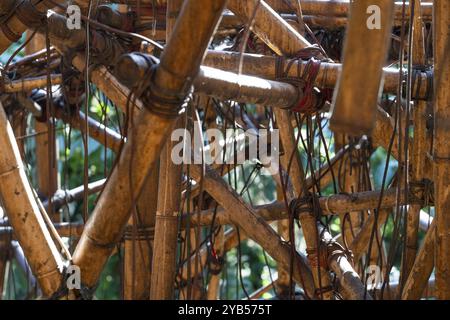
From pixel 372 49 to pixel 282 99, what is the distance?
0.83 meters

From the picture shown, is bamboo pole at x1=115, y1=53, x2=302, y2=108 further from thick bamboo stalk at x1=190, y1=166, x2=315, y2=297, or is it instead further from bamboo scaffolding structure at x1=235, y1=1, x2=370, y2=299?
thick bamboo stalk at x1=190, y1=166, x2=315, y2=297

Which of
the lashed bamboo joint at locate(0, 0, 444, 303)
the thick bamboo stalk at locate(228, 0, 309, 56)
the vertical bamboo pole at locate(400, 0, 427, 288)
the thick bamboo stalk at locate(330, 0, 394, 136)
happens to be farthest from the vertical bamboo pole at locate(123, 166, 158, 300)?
the thick bamboo stalk at locate(330, 0, 394, 136)

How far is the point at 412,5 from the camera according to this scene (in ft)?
8.68

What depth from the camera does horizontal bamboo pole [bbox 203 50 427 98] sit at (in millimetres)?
2736

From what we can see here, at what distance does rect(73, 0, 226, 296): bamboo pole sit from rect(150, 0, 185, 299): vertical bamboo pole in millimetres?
427

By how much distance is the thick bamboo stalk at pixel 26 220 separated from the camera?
8.63 ft

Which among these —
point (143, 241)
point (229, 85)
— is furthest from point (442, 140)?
point (143, 241)

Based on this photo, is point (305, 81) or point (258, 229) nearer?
point (305, 81)

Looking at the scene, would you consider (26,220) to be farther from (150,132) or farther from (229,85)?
(229,85)

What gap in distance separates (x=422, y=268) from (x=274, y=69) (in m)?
0.75

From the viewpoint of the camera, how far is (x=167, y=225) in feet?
9.54
